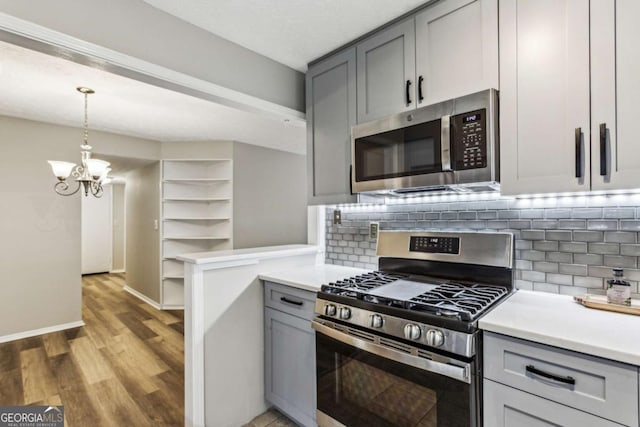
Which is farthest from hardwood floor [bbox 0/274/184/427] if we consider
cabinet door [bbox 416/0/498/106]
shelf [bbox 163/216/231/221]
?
cabinet door [bbox 416/0/498/106]

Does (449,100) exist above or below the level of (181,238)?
above

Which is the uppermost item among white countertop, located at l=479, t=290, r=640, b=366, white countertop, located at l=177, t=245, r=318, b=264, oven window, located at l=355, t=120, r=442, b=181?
oven window, located at l=355, t=120, r=442, b=181

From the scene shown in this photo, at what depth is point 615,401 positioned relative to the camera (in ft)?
2.94

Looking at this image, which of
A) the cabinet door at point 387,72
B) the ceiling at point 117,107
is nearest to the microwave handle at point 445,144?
the cabinet door at point 387,72

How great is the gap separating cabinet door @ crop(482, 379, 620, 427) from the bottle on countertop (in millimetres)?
540

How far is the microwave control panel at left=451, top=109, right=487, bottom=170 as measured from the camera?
4.57 ft

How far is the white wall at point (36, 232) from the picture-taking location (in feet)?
11.5

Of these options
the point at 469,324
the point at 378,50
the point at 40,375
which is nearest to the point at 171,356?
the point at 40,375

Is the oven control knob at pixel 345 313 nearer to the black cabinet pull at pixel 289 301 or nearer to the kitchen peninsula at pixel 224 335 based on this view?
the black cabinet pull at pixel 289 301

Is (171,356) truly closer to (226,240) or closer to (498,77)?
(226,240)

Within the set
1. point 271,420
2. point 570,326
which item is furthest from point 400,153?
point 271,420

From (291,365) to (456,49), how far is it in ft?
6.20

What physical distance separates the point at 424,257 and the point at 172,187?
13.6 ft

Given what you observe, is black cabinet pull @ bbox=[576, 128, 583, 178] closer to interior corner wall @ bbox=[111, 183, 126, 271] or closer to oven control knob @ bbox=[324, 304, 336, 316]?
oven control knob @ bbox=[324, 304, 336, 316]
